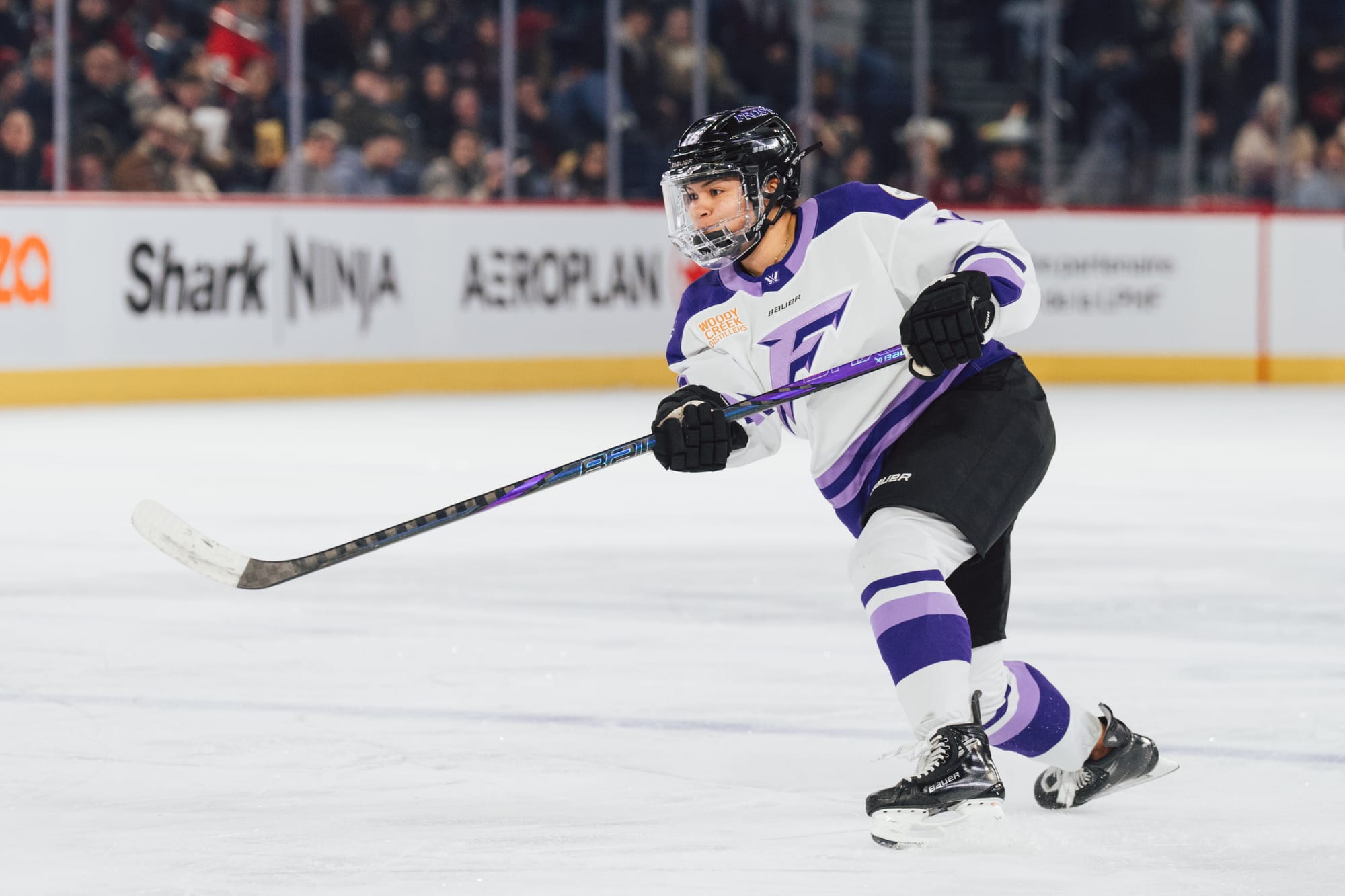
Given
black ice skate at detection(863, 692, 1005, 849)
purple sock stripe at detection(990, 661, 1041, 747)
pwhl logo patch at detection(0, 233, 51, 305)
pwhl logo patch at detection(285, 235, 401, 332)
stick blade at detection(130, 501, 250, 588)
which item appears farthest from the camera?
pwhl logo patch at detection(285, 235, 401, 332)

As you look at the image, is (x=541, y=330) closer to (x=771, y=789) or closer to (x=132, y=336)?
(x=132, y=336)

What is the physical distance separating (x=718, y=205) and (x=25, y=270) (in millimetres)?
7084

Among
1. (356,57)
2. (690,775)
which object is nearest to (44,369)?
(356,57)

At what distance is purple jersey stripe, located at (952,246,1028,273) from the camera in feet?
9.06

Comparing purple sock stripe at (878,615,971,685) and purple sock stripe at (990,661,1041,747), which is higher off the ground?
purple sock stripe at (878,615,971,685)

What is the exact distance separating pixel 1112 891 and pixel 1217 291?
9.37m

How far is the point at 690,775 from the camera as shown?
2.97 metres

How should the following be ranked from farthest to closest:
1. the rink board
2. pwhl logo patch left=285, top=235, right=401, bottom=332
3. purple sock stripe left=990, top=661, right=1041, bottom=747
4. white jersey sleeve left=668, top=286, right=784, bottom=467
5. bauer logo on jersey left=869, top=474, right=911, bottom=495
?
pwhl logo patch left=285, top=235, right=401, bottom=332
the rink board
white jersey sleeve left=668, top=286, right=784, bottom=467
purple sock stripe left=990, top=661, right=1041, bottom=747
bauer logo on jersey left=869, top=474, right=911, bottom=495

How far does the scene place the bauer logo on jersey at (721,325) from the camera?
285cm

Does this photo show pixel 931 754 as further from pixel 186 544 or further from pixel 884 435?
pixel 186 544

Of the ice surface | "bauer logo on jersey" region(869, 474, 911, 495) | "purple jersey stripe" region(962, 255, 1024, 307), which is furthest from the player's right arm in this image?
the ice surface

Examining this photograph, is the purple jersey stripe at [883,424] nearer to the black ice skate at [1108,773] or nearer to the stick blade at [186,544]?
the black ice skate at [1108,773]

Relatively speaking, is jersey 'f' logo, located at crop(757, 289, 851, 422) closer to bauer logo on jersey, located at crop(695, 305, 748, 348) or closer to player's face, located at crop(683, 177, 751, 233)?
bauer logo on jersey, located at crop(695, 305, 748, 348)

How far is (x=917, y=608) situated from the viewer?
252 centimetres
